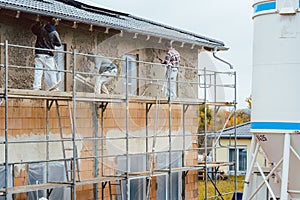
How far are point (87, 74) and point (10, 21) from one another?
190 centimetres

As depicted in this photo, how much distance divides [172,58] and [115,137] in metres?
2.75

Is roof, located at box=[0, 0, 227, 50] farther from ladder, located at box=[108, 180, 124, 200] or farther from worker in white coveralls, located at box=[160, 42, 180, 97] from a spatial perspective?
ladder, located at box=[108, 180, 124, 200]

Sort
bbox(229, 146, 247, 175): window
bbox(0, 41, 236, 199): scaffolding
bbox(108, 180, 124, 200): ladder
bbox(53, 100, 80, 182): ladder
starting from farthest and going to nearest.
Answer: bbox(229, 146, 247, 175): window, bbox(108, 180, 124, 200): ladder, bbox(53, 100, 80, 182): ladder, bbox(0, 41, 236, 199): scaffolding

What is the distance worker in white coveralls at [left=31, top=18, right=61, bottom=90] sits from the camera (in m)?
13.6

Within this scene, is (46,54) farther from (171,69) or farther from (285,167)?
(285,167)

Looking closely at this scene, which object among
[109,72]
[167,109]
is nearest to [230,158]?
[167,109]

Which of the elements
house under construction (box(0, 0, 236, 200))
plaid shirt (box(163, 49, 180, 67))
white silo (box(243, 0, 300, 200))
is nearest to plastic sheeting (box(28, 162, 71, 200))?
house under construction (box(0, 0, 236, 200))

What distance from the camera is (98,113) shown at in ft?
50.5

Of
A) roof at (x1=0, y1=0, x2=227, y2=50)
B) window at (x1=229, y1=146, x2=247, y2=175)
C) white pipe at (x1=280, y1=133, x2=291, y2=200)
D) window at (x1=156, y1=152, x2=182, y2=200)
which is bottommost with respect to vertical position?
window at (x1=229, y1=146, x2=247, y2=175)

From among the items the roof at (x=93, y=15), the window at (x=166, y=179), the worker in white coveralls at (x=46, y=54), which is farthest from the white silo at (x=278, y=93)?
the window at (x=166, y=179)

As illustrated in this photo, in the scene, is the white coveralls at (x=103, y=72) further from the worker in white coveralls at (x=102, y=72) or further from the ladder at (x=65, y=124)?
the ladder at (x=65, y=124)

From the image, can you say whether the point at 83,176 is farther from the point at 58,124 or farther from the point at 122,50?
the point at 122,50

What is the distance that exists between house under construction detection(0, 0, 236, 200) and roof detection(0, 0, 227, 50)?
0.10 feet

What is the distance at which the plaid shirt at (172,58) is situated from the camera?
17281 millimetres
